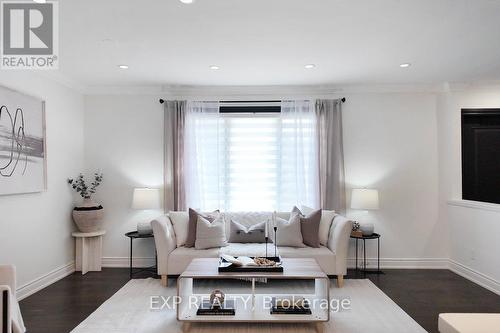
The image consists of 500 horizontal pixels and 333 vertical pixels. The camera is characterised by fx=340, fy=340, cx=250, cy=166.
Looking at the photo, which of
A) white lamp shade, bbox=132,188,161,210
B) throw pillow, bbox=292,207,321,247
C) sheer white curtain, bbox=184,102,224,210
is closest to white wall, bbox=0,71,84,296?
white lamp shade, bbox=132,188,161,210

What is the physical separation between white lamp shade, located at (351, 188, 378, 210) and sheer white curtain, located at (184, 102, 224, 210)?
6.36 feet

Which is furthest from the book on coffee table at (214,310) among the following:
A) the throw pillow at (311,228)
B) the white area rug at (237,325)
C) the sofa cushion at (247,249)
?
the throw pillow at (311,228)

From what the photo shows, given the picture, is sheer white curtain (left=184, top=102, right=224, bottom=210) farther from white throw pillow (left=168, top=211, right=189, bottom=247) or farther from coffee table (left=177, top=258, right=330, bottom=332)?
coffee table (left=177, top=258, right=330, bottom=332)

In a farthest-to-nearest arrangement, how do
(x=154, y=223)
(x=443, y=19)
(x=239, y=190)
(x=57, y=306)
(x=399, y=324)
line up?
1. (x=239, y=190)
2. (x=154, y=223)
3. (x=57, y=306)
4. (x=399, y=324)
5. (x=443, y=19)

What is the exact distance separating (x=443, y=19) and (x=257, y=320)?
9.69ft

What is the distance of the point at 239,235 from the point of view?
4461mm

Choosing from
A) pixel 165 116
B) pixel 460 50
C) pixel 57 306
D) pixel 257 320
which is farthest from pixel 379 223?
pixel 57 306

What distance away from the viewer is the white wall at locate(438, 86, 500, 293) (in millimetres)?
4387

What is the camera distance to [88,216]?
464 centimetres

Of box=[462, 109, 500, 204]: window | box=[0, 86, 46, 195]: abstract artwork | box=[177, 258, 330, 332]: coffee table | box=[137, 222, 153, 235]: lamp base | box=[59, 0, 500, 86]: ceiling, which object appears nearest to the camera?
box=[59, 0, 500, 86]: ceiling

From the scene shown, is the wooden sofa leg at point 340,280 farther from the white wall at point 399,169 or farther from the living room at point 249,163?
the white wall at point 399,169

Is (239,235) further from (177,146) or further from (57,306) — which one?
(57,306)

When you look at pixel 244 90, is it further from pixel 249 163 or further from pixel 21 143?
pixel 21 143

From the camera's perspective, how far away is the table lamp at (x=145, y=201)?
181 inches
